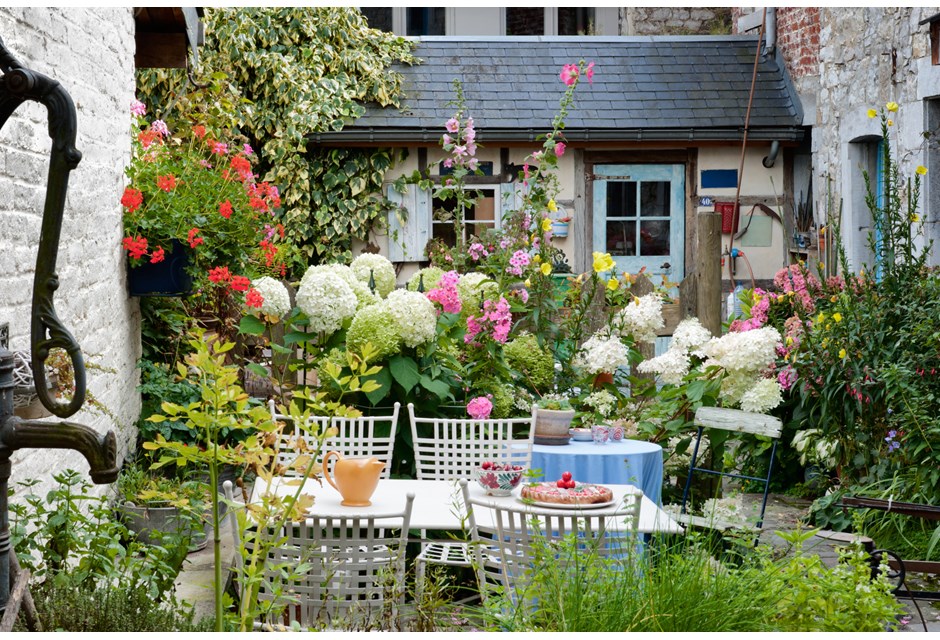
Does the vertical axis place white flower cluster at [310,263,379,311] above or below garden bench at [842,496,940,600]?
above

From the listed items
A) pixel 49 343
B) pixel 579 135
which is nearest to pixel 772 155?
pixel 579 135

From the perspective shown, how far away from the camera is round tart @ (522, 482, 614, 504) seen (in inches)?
147

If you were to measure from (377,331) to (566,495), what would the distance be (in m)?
1.59

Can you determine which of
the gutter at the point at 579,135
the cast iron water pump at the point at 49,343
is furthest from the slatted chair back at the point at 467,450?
the gutter at the point at 579,135

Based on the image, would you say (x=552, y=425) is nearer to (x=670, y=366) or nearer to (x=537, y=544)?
(x=670, y=366)

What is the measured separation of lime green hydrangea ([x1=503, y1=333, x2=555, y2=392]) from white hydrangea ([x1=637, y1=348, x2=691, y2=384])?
20.3 inches

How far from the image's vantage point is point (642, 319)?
19.1ft

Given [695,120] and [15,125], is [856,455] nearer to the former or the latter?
[15,125]

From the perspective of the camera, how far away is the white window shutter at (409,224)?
10445mm

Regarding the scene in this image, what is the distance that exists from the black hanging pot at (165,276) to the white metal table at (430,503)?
1674mm

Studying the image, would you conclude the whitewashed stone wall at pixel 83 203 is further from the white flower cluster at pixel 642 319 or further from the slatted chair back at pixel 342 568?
the white flower cluster at pixel 642 319

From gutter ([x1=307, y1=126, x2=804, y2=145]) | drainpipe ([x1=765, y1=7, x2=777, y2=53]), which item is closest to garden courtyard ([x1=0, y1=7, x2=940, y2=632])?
gutter ([x1=307, y1=126, x2=804, y2=145])

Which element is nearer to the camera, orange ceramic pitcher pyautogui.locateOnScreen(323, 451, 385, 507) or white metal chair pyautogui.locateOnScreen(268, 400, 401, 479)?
orange ceramic pitcher pyautogui.locateOnScreen(323, 451, 385, 507)

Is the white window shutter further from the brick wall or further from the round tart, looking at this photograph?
the round tart
